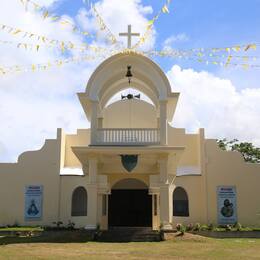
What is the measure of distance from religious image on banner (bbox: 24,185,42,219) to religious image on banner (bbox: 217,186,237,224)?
9304mm

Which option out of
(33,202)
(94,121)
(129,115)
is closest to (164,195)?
(94,121)

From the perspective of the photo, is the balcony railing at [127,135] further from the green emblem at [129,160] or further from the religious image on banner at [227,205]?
the religious image on banner at [227,205]

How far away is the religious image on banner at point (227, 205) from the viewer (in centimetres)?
2272

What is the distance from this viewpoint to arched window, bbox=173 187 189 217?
22.8 meters

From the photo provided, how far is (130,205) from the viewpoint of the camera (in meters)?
22.0

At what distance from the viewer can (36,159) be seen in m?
23.8

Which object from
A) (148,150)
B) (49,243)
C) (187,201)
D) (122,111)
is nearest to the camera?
(49,243)

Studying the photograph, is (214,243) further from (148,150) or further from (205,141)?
(205,141)

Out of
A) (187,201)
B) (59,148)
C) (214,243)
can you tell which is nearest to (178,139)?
(187,201)

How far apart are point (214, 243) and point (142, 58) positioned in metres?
7.36

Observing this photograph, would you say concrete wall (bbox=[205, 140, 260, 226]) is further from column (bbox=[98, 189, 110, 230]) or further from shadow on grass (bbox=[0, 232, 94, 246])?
shadow on grass (bbox=[0, 232, 94, 246])

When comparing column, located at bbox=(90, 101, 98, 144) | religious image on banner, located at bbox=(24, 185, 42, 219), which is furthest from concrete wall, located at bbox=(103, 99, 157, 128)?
column, located at bbox=(90, 101, 98, 144)

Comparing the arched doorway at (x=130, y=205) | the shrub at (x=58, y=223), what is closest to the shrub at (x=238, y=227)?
the arched doorway at (x=130, y=205)

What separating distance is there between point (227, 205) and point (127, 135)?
821 cm
